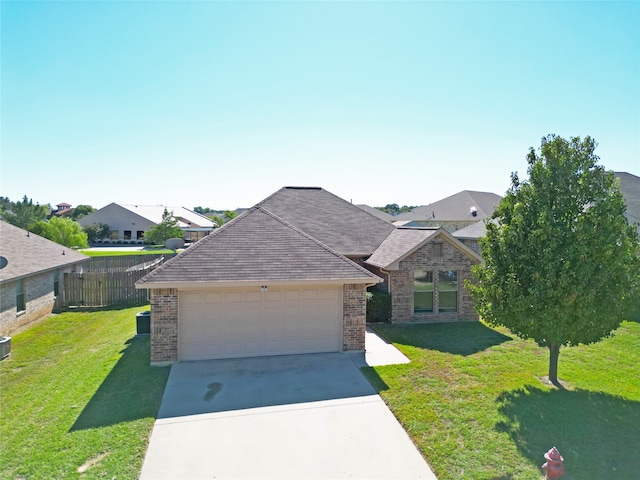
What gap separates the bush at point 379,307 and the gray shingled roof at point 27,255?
12.6m

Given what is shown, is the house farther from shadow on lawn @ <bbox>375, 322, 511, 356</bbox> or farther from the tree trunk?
A: the tree trunk

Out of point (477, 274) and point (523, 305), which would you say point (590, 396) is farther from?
point (477, 274)

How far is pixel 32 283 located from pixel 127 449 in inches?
463

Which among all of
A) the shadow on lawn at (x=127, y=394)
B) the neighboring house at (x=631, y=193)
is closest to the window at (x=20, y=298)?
the shadow on lawn at (x=127, y=394)

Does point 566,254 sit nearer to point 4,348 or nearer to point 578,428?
point 578,428

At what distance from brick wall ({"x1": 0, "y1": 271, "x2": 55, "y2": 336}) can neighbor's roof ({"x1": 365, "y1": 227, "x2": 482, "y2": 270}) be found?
1334cm

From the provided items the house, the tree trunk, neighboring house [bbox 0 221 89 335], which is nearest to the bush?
the house

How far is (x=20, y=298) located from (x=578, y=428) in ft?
57.1

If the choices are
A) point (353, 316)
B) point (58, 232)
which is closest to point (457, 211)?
point (353, 316)

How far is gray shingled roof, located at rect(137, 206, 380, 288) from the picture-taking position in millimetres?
9852

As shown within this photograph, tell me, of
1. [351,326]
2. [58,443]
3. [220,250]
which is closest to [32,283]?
[220,250]

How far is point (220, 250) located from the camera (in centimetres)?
1090

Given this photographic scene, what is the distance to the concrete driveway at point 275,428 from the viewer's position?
19.1 ft

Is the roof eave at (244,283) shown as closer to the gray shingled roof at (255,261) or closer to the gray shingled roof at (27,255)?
the gray shingled roof at (255,261)
